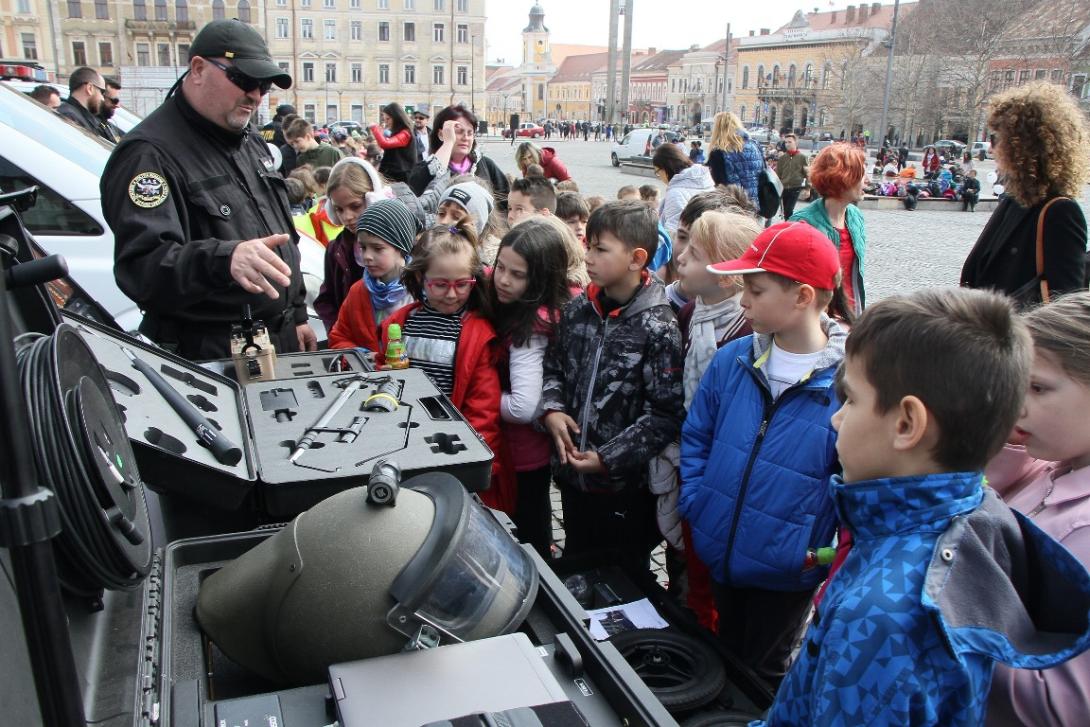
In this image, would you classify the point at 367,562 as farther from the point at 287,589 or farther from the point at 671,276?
the point at 671,276

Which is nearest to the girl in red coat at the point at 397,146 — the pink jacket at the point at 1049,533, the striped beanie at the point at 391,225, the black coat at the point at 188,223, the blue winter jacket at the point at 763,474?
the striped beanie at the point at 391,225

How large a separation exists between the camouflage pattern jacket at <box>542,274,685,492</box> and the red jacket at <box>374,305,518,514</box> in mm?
216

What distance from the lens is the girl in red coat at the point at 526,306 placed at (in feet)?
10.0

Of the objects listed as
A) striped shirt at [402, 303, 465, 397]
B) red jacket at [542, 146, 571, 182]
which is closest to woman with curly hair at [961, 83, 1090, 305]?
striped shirt at [402, 303, 465, 397]

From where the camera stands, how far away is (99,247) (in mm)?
4582

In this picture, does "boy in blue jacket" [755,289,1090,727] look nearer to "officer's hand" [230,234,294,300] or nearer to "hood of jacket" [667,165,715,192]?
"officer's hand" [230,234,294,300]

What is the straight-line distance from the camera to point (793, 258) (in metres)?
2.42

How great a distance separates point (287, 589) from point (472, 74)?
81.0 meters

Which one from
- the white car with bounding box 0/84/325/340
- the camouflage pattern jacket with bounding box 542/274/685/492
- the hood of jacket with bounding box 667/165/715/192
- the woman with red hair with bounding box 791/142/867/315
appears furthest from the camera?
the hood of jacket with bounding box 667/165/715/192

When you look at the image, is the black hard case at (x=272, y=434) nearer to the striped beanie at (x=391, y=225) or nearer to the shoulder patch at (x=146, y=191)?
the shoulder patch at (x=146, y=191)

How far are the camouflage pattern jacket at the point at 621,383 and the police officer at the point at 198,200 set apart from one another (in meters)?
1.10

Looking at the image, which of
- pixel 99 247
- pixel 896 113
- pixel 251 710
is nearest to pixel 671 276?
pixel 99 247

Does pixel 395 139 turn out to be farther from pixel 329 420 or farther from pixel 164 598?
pixel 164 598

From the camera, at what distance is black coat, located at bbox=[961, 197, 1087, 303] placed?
3.72 metres
